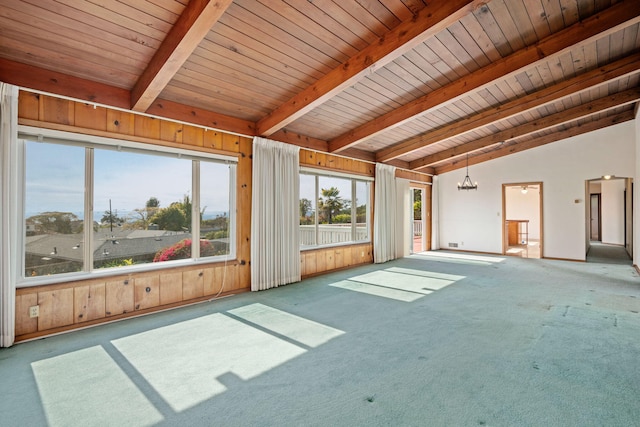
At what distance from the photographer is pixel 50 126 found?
3006mm

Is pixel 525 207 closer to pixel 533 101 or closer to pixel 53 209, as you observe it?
pixel 533 101

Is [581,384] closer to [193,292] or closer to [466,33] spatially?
[466,33]

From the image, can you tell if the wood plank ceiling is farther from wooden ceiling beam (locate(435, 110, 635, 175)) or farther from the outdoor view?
wooden ceiling beam (locate(435, 110, 635, 175))

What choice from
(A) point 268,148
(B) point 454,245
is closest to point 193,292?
(A) point 268,148

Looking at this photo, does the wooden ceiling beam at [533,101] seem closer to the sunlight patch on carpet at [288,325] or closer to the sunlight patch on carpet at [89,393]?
the sunlight patch on carpet at [288,325]

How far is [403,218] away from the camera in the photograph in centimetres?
794

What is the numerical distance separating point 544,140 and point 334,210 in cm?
566

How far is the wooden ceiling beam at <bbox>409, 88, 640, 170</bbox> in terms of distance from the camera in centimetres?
546

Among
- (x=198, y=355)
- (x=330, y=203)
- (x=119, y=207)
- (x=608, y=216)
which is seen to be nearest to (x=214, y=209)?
(x=119, y=207)

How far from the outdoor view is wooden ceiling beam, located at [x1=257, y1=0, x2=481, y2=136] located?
147cm

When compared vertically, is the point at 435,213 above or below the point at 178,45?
below

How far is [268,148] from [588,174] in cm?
743

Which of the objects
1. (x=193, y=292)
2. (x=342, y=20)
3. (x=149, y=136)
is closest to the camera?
(x=342, y=20)

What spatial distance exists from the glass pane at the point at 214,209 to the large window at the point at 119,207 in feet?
0.05
